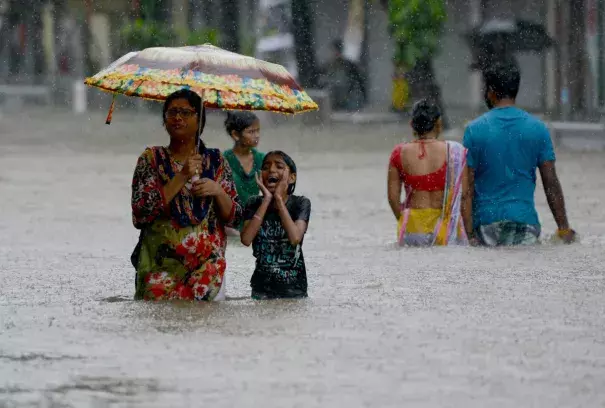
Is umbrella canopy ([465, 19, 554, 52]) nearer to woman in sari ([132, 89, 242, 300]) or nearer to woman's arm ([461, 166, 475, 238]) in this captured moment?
woman's arm ([461, 166, 475, 238])

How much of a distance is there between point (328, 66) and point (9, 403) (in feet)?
118

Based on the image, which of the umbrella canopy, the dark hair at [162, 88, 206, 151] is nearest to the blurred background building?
the umbrella canopy

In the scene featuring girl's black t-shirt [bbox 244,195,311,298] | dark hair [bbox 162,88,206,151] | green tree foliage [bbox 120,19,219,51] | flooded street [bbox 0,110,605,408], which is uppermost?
green tree foliage [bbox 120,19,219,51]

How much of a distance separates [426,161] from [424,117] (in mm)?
313

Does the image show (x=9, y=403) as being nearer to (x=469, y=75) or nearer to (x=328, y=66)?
(x=328, y=66)

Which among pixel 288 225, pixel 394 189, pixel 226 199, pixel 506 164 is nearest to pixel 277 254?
pixel 288 225

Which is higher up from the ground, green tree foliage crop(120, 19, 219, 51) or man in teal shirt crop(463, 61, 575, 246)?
green tree foliage crop(120, 19, 219, 51)

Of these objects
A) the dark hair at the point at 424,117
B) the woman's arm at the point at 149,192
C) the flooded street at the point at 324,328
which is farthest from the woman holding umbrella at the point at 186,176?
the dark hair at the point at 424,117

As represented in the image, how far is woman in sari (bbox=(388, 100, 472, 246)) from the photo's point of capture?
11422mm

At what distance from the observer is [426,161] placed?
11500 mm

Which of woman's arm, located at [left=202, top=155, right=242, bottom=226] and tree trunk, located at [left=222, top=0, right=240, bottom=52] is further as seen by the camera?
tree trunk, located at [left=222, top=0, right=240, bottom=52]

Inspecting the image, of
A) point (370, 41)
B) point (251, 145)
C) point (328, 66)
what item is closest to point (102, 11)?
point (370, 41)

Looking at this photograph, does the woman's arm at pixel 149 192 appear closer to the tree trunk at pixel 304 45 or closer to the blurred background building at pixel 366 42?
the blurred background building at pixel 366 42

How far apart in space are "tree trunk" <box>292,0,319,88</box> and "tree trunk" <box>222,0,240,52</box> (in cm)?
808
